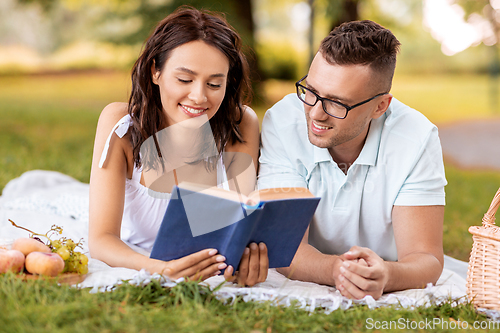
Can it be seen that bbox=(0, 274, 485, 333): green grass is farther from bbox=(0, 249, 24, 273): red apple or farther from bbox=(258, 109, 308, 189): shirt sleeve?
bbox=(258, 109, 308, 189): shirt sleeve

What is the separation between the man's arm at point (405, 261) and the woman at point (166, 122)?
0.42 m

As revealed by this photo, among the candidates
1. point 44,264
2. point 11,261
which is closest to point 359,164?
point 44,264

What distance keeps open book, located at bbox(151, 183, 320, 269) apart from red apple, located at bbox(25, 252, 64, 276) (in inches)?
16.5

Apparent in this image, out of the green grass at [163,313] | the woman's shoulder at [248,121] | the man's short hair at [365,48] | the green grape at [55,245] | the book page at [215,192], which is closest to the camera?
the green grass at [163,313]

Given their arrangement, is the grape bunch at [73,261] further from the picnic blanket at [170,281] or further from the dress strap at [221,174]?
the dress strap at [221,174]

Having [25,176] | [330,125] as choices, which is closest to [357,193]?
[330,125]

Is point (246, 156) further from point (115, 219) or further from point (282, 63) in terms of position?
point (282, 63)

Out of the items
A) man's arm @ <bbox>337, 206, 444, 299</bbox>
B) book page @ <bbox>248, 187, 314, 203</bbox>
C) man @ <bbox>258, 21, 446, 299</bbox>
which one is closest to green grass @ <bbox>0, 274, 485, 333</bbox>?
man's arm @ <bbox>337, 206, 444, 299</bbox>

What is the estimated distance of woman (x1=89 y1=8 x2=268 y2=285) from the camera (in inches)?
96.6

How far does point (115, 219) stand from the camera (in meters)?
2.51

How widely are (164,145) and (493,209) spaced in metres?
1.82

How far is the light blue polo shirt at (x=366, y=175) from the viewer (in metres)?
2.59

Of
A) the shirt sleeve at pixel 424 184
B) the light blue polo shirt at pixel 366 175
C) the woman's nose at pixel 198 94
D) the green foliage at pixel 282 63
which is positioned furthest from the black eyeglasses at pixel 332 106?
the green foliage at pixel 282 63

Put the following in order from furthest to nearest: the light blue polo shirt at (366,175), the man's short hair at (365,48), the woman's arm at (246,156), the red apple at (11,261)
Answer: the woman's arm at (246,156), the light blue polo shirt at (366,175), the man's short hair at (365,48), the red apple at (11,261)
